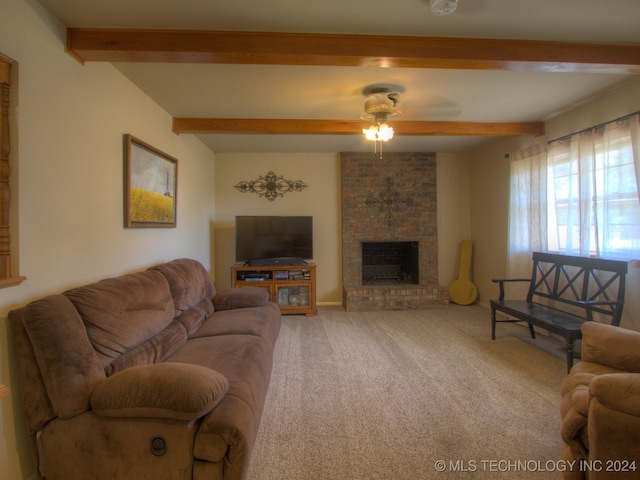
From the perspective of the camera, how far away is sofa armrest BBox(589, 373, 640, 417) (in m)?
1.08

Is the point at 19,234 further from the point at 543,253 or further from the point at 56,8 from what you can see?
the point at 543,253

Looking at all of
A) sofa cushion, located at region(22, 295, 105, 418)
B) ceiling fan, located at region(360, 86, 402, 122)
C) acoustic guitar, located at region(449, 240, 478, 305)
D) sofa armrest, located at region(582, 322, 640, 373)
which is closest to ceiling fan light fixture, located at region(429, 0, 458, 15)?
ceiling fan, located at region(360, 86, 402, 122)

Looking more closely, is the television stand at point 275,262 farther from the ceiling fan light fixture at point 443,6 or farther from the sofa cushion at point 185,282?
the ceiling fan light fixture at point 443,6

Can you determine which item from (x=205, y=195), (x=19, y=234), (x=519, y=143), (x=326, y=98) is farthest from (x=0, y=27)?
(x=519, y=143)

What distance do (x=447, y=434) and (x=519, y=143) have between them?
3.67 meters

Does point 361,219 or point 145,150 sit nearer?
point 145,150

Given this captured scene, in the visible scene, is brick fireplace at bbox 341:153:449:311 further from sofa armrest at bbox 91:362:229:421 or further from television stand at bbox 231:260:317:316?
sofa armrest at bbox 91:362:229:421

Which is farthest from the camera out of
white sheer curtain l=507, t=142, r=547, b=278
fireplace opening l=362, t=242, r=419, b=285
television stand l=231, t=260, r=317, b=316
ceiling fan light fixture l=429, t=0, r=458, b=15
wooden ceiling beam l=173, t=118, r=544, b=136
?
fireplace opening l=362, t=242, r=419, b=285

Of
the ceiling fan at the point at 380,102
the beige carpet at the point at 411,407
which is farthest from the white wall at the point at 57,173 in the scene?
the ceiling fan at the point at 380,102

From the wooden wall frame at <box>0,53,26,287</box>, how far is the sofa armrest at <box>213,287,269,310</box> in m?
1.71

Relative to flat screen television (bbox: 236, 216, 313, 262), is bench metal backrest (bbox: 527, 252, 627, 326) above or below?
below

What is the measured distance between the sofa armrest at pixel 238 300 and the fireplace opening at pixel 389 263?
2352 millimetres

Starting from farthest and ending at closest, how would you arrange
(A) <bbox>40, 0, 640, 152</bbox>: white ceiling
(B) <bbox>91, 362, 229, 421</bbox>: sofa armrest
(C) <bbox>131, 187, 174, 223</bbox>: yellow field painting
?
1. (C) <bbox>131, 187, 174, 223</bbox>: yellow field painting
2. (A) <bbox>40, 0, 640, 152</bbox>: white ceiling
3. (B) <bbox>91, 362, 229, 421</bbox>: sofa armrest

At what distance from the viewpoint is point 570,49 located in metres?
1.95
